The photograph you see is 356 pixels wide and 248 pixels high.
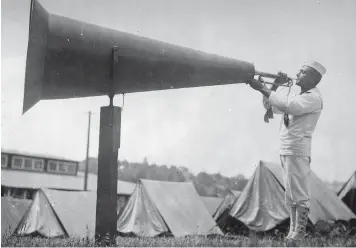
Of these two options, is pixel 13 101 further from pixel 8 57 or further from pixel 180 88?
pixel 180 88

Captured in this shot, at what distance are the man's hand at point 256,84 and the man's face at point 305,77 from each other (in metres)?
0.31

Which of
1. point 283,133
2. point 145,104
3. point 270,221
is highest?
point 145,104

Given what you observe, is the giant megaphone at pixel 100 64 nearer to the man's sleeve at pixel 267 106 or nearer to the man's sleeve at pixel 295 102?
the man's sleeve at pixel 267 106

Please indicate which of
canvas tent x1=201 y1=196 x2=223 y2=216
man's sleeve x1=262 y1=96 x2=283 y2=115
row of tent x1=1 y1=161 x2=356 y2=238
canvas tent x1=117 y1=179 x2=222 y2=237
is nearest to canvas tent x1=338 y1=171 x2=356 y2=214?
row of tent x1=1 y1=161 x2=356 y2=238

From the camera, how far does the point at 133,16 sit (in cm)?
365

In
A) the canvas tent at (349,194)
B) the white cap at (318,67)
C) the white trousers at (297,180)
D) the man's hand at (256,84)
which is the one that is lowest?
the canvas tent at (349,194)

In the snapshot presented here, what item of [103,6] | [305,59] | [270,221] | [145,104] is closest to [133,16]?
[103,6]

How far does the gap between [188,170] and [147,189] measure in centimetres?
269

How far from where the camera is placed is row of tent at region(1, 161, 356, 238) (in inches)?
234

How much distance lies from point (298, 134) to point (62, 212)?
475 cm

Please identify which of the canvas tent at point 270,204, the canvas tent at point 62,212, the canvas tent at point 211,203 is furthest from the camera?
the canvas tent at point 211,203

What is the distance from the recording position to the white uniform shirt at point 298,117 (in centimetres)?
313

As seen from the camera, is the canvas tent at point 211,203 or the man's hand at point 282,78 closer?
the man's hand at point 282,78

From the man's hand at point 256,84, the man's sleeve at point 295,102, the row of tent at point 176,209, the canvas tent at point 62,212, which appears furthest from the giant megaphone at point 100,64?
the canvas tent at point 62,212
